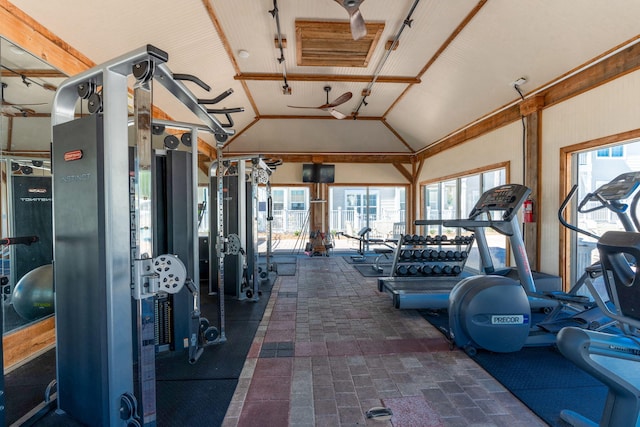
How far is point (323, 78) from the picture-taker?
229 inches

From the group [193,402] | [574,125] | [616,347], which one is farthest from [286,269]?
[616,347]

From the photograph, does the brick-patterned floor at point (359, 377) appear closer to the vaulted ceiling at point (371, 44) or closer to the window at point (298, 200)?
the vaulted ceiling at point (371, 44)

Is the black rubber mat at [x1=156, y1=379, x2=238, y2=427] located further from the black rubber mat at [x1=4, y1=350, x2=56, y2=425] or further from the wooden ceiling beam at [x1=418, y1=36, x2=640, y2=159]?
the wooden ceiling beam at [x1=418, y1=36, x2=640, y2=159]

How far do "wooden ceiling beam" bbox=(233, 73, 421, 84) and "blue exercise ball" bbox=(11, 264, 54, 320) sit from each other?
4218mm

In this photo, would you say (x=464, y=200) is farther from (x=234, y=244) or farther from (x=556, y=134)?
(x=234, y=244)

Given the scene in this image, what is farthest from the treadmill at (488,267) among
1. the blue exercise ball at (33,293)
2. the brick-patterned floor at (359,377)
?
the blue exercise ball at (33,293)

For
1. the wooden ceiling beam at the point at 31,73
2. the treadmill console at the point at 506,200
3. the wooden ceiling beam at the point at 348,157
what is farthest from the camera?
the wooden ceiling beam at the point at 348,157

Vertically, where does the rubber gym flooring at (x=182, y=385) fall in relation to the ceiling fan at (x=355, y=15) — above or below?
below

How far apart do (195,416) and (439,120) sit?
266 inches

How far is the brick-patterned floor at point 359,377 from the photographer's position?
79.4 inches

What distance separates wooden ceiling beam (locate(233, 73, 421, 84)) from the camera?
18.7 feet

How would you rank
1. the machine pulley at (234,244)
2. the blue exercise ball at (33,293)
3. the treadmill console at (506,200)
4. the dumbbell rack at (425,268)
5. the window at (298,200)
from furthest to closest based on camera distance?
1. the window at (298,200)
2. the dumbbell rack at (425,268)
3. the machine pulley at (234,244)
4. the treadmill console at (506,200)
5. the blue exercise ball at (33,293)

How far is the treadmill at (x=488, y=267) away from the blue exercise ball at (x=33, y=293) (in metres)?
3.55

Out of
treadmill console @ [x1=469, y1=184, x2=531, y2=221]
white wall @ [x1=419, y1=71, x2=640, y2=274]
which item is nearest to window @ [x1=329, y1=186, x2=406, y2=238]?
white wall @ [x1=419, y1=71, x2=640, y2=274]
